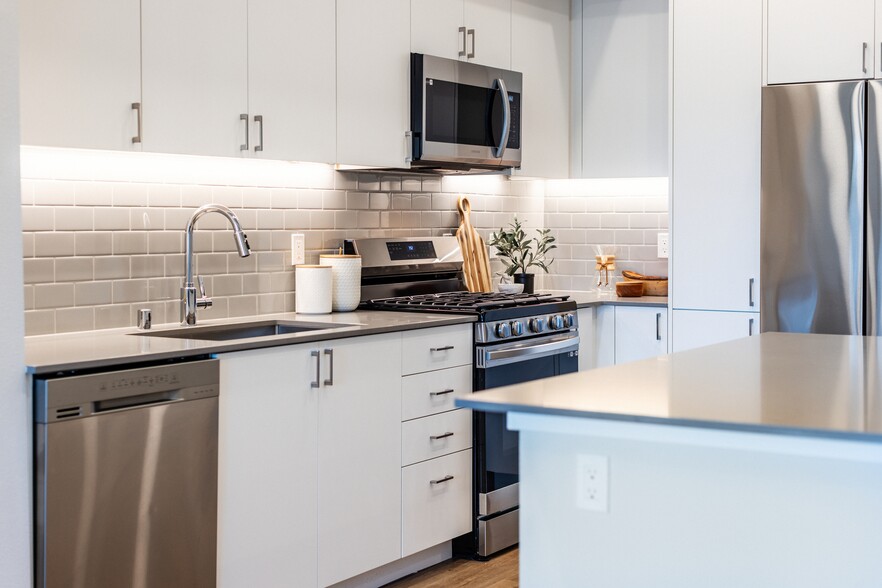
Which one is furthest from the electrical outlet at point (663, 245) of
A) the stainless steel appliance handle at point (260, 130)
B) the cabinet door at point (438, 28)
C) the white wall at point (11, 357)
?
the white wall at point (11, 357)

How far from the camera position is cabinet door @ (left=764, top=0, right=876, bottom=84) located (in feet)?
14.1

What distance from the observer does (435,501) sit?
153 inches

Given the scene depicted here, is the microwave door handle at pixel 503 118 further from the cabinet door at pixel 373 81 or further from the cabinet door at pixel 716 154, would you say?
the cabinet door at pixel 716 154

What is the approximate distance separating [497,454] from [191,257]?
1.39 meters

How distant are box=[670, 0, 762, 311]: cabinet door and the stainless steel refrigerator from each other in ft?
0.48

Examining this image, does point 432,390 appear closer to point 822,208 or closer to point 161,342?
point 161,342

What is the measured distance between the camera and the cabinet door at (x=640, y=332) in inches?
191

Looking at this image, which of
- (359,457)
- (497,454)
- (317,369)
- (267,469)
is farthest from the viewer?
(497,454)

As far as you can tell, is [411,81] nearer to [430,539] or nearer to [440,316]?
[440,316]

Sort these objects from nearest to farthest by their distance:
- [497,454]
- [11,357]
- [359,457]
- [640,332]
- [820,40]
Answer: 1. [11,357]
2. [359,457]
3. [497,454]
4. [820,40]
5. [640,332]

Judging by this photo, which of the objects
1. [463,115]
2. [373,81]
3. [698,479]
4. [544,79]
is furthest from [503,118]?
[698,479]

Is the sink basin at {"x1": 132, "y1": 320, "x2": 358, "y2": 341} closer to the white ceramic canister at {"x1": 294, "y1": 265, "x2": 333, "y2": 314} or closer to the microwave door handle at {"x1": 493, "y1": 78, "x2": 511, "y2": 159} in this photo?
the white ceramic canister at {"x1": 294, "y1": 265, "x2": 333, "y2": 314}

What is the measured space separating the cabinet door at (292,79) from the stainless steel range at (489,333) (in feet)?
2.09

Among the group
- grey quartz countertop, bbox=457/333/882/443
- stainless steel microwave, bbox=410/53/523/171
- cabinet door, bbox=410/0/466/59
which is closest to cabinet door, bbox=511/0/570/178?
stainless steel microwave, bbox=410/53/523/171
